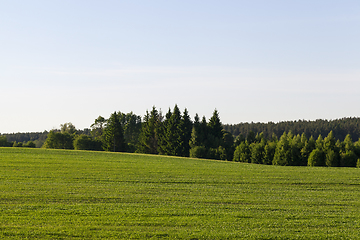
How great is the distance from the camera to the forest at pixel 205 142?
44731 millimetres

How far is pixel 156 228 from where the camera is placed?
11805 millimetres

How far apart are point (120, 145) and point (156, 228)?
2649 inches

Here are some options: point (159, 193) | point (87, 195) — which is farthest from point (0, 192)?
point (159, 193)

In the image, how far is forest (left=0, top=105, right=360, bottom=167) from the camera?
44.7 metres

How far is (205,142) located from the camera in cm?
7088

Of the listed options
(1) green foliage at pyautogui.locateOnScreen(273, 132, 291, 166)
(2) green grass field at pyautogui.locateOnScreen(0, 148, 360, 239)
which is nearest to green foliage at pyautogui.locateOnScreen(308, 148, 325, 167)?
(1) green foliage at pyautogui.locateOnScreen(273, 132, 291, 166)

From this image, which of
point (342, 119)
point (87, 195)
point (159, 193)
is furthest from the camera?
point (342, 119)

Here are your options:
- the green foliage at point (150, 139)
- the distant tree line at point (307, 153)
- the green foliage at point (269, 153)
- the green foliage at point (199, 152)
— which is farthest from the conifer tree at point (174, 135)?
the green foliage at point (269, 153)

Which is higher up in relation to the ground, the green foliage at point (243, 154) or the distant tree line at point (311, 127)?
the distant tree line at point (311, 127)

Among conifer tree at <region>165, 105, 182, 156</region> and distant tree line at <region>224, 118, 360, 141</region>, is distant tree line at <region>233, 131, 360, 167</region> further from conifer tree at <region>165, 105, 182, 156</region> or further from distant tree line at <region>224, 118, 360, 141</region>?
distant tree line at <region>224, 118, 360, 141</region>

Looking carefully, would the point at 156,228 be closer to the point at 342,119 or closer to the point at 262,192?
the point at 262,192

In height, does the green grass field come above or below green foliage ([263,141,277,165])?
below

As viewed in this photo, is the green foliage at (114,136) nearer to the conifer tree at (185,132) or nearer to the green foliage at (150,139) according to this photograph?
the green foliage at (150,139)

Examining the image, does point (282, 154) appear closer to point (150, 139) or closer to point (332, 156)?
point (332, 156)
